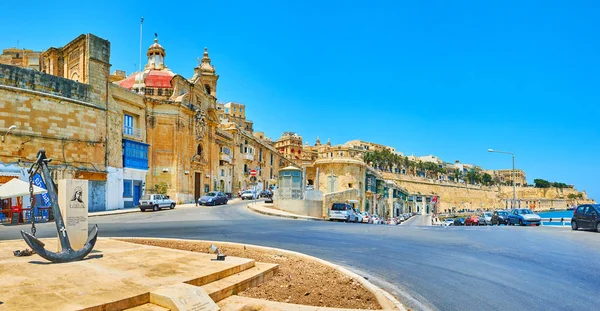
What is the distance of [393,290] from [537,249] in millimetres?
8198

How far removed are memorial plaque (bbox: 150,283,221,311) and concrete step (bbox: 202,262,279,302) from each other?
403 millimetres

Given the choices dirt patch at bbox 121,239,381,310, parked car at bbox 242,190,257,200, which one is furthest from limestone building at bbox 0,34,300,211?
dirt patch at bbox 121,239,381,310

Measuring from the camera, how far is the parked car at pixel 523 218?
28.9 m

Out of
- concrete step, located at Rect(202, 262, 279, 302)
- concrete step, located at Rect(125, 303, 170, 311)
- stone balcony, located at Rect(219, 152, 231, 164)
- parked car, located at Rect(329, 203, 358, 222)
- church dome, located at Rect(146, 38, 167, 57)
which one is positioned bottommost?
parked car, located at Rect(329, 203, 358, 222)

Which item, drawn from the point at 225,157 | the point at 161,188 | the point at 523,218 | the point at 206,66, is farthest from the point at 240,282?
the point at 206,66

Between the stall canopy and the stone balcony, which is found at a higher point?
the stone balcony

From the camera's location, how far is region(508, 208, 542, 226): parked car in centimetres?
2891

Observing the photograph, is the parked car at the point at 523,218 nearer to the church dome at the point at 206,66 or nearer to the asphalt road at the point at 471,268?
the asphalt road at the point at 471,268

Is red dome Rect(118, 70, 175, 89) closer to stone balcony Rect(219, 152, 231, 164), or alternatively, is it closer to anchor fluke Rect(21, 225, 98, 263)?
stone balcony Rect(219, 152, 231, 164)

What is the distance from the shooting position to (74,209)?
897 cm

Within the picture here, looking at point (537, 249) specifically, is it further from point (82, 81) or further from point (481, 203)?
point (481, 203)

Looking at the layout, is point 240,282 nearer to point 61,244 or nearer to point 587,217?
point 61,244

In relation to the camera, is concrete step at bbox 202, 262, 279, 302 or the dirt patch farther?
the dirt patch

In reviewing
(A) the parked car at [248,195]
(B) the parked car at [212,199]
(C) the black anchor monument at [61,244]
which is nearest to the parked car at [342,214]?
(B) the parked car at [212,199]
